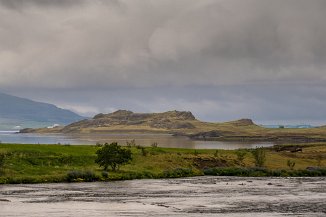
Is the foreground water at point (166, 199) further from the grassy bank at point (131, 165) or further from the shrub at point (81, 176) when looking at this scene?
the grassy bank at point (131, 165)

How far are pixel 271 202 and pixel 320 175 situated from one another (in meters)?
46.6

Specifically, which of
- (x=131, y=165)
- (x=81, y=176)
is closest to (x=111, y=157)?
(x=131, y=165)

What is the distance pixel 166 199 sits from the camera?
58219 millimetres

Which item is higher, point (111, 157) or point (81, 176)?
point (111, 157)

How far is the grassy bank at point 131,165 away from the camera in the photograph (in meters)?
81.9

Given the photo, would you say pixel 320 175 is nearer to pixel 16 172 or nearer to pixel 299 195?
pixel 299 195

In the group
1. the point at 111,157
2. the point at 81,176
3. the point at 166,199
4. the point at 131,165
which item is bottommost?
the point at 166,199

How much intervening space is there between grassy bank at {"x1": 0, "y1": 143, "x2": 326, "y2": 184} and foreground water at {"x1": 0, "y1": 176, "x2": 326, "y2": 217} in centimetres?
527

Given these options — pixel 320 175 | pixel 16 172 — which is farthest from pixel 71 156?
pixel 320 175

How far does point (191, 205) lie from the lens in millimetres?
53156

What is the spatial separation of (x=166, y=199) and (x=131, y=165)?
37.7 meters

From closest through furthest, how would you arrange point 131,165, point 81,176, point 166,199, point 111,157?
point 166,199 < point 81,176 < point 111,157 < point 131,165

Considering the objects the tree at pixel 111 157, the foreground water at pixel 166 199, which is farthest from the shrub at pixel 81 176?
the tree at pixel 111 157

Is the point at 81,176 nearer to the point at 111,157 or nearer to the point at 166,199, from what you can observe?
the point at 111,157
